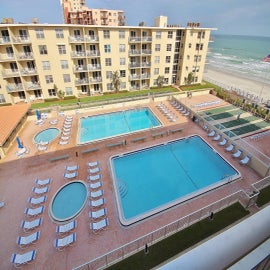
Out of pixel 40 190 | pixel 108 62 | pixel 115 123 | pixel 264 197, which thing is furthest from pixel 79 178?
pixel 108 62

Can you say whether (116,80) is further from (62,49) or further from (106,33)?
(62,49)

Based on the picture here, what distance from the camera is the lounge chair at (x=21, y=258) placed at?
9742 millimetres

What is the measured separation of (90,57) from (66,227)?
90.6 feet

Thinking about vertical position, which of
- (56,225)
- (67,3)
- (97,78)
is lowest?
(56,225)

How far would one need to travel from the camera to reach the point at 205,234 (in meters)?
11.0

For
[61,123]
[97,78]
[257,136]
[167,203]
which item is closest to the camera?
[167,203]

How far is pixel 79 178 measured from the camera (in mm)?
15609

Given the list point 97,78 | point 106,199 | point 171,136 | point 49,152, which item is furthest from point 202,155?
point 97,78

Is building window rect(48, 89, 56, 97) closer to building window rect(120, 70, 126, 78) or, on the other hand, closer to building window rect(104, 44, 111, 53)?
building window rect(104, 44, 111, 53)

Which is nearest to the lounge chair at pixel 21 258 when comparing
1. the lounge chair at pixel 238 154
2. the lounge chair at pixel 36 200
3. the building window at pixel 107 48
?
the lounge chair at pixel 36 200

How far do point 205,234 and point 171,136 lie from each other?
11905 millimetres

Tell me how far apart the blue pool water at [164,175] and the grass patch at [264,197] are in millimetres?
2207

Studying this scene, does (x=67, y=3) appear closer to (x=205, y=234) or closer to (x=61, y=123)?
(x=61, y=123)

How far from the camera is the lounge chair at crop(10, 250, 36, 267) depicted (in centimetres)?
974
